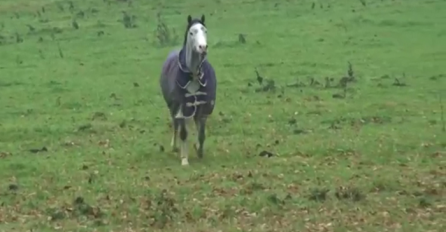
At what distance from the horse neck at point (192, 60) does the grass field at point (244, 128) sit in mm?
1261

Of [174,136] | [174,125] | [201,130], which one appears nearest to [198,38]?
[201,130]

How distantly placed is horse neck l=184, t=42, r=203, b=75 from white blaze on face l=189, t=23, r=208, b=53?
20cm

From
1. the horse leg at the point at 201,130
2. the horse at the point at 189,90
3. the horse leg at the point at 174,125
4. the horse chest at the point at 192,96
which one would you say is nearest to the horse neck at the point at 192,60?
the horse at the point at 189,90

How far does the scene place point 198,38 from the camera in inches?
480

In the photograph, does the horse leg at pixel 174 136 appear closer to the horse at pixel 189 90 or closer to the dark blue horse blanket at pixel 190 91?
the horse at pixel 189 90

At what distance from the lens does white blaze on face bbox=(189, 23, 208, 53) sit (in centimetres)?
1209

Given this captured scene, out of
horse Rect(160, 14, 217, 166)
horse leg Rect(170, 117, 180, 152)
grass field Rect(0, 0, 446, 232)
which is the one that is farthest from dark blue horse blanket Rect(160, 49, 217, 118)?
grass field Rect(0, 0, 446, 232)

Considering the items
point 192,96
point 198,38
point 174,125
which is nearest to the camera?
point 198,38

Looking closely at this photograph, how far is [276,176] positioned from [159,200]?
1.84 meters

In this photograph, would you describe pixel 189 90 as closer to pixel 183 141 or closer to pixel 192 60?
pixel 192 60

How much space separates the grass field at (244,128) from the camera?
10.1 m

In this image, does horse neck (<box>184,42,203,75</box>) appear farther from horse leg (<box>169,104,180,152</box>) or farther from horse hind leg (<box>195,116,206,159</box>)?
horse hind leg (<box>195,116,206,159</box>)

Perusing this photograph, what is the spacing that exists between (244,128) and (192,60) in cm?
265

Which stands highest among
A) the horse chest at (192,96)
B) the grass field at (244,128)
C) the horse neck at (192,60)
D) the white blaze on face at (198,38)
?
the white blaze on face at (198,38)
